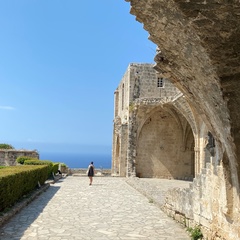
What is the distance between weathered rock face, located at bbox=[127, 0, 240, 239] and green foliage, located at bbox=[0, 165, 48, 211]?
6.00 m

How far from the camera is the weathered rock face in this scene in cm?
338

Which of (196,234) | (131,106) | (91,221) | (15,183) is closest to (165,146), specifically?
(131,106)

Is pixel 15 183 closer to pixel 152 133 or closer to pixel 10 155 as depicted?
pixel 152 133

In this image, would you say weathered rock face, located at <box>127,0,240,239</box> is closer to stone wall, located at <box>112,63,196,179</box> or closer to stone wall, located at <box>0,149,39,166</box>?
stone wall, located at <box>112,63,196,179</box>

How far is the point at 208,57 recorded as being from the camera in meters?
3.90

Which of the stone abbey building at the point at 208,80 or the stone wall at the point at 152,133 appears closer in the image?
the stone abbey building at the point at 208,80

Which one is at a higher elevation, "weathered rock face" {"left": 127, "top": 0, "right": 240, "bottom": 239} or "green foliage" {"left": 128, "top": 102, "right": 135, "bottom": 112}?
"green foliage" {"left": 128, "top": 102, "right": 135, "bottom": 112}

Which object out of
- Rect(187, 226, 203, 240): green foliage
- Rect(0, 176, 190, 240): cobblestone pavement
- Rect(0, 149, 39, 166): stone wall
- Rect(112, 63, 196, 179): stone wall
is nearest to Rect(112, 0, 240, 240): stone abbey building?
Rect(187, 226, 203, 240): green foliage

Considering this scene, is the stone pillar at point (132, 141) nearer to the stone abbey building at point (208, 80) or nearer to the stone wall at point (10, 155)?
the stone wall at point (10, 155)

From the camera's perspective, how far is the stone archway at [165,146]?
82.1ft

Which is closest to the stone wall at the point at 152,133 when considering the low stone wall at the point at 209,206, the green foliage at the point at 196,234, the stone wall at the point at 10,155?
the stone wall at the point at 10,155

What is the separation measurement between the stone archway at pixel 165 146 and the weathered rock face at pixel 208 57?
19.4 meters

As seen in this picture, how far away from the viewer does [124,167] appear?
24.8 m

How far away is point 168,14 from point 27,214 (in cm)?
787
